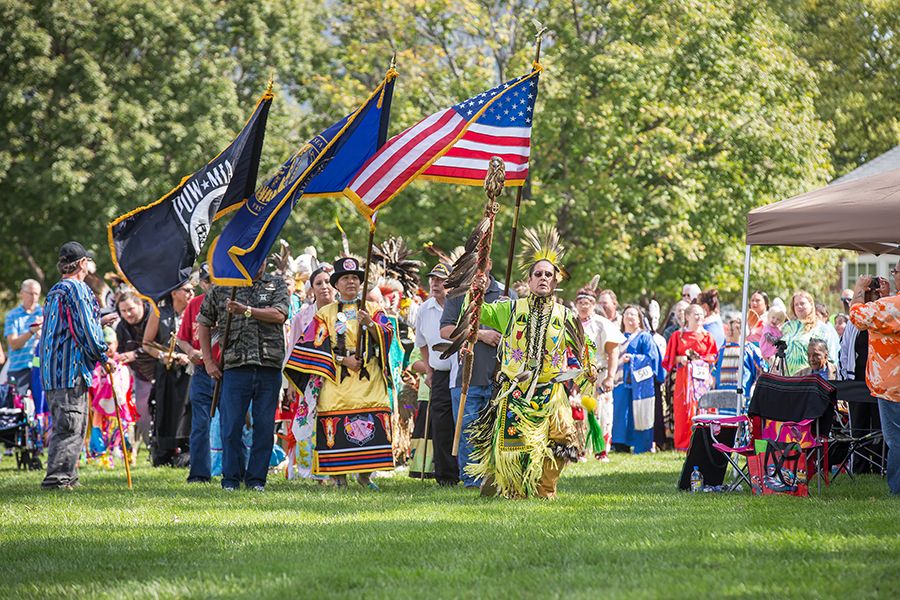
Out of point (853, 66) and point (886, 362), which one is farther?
point (853, 66)

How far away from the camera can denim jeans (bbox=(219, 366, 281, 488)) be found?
35.1ft

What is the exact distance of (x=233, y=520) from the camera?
8500 millimetres

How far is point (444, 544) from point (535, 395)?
260 centimetres

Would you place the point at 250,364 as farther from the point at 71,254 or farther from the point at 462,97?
the point at 462,97

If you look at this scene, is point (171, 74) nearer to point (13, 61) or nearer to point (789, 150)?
point (13, 61)

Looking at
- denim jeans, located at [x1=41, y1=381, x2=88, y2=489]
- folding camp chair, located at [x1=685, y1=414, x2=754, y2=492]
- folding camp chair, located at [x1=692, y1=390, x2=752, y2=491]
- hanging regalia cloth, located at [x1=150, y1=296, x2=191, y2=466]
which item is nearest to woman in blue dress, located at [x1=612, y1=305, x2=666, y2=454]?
folding camp chair, located at [x1=692, y1=390, x2=752, y2=491]

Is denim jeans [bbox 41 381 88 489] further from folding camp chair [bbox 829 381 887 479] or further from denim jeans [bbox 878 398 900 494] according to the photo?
denim jeans [bbox 878 398 900 494]

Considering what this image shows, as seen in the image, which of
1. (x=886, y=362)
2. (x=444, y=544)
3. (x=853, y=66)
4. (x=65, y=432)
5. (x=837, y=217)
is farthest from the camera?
(x=853, y=66)

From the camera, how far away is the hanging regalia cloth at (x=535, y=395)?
31.7 feet

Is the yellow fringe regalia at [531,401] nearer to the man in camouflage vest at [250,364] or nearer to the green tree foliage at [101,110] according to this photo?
the man in camouflage vest at [250,364]

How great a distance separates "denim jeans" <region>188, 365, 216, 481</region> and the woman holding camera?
19.4ft

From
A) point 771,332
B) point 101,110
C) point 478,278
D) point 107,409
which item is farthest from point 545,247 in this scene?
point 101,110

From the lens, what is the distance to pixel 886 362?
9578mm

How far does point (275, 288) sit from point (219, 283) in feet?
2.78
